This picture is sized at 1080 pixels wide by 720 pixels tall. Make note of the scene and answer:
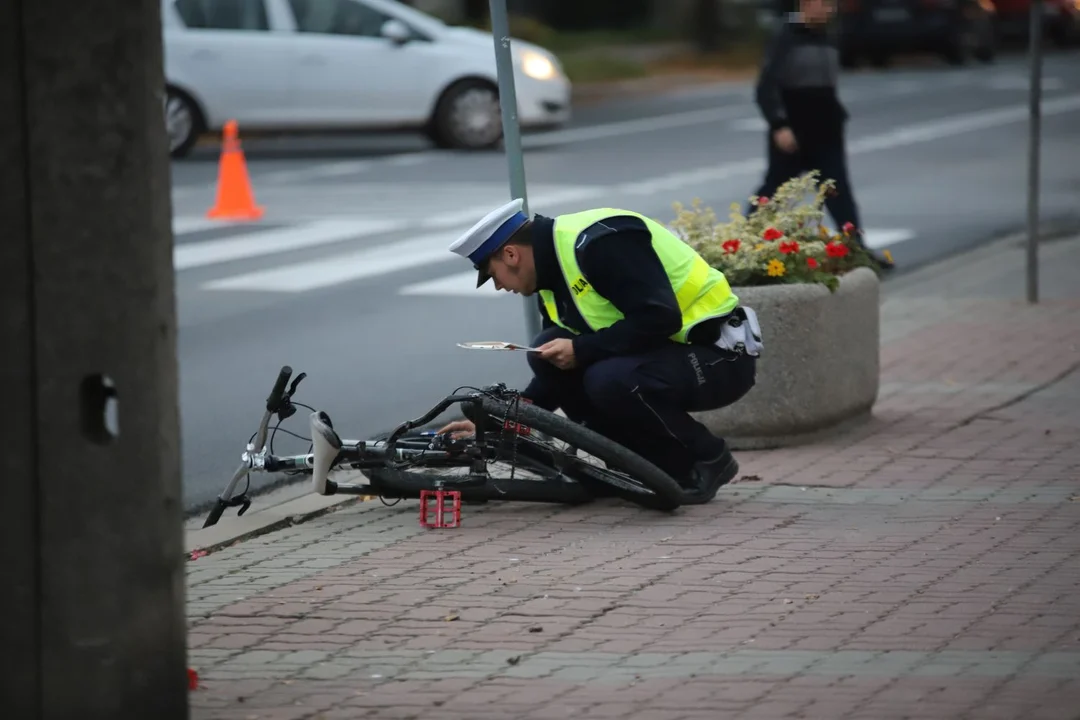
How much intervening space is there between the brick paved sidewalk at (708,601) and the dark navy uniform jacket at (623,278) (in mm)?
622

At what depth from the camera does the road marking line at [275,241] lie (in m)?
13.9

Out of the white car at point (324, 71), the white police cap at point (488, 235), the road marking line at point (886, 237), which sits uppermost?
the white car at point (324, 71)

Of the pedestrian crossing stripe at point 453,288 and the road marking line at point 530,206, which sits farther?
the road marking line at point 530,206

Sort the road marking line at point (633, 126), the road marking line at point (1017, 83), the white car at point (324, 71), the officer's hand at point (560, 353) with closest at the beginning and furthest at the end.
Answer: the officer's hand at point (560, 353) < the white car at point (324, 71) < the road marking line at point (633, 126) < the road marking line at point (1017, 83)

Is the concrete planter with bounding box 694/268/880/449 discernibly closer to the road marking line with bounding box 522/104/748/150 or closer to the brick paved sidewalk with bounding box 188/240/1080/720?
the brick paved sidewalk with bounding box 188/240/1080/720

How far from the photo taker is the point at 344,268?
13242 millimetres

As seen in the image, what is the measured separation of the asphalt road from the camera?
9.66 metres

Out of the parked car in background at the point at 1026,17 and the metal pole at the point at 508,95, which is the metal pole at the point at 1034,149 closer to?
the metal pole at the point at 508,95

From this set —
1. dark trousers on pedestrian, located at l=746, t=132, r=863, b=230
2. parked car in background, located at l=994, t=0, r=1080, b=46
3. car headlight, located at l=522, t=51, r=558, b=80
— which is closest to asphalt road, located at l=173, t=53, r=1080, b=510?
car headlight, located at l=522, t=51, r=558, b=80

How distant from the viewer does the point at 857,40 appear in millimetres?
33625

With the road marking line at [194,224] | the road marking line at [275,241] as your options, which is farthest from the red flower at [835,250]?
the road marking line at [194,224]

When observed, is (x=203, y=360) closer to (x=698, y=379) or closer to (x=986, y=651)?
(x=698, y=379)

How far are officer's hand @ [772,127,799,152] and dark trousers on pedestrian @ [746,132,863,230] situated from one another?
63mm

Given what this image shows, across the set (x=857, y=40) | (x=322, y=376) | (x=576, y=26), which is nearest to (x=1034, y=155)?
(x=322, y=376)
